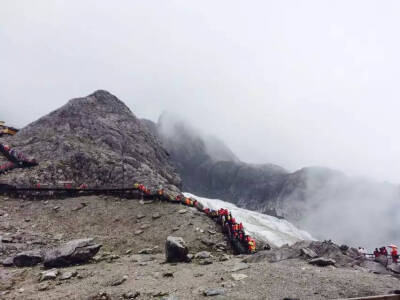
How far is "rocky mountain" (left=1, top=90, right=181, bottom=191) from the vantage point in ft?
120

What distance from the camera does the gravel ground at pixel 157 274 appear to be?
9125 millimetres

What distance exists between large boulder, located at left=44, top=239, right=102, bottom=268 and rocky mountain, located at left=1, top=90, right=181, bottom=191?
68.4ft

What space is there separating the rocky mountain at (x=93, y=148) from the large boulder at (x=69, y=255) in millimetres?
20841

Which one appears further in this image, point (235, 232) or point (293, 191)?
point (293, 191)

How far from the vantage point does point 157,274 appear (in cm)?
1142

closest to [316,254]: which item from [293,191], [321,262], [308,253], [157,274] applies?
[308,253]

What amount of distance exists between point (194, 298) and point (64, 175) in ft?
108

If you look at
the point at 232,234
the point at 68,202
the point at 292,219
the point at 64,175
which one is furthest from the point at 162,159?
the point at 292,219

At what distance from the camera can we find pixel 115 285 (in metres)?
10.4

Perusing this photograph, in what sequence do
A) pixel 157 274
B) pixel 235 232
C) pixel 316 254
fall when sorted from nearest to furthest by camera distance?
1. pixel 157 274
2. pixel 316 254
3. pixel 235 232

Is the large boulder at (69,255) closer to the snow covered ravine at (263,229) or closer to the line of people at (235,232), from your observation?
the line of people at (235,232)

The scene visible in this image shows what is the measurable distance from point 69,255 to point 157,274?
500cm

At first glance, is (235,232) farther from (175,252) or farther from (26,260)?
(26,260)

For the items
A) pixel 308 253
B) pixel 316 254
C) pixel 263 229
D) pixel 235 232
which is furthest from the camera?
pixel 263 229
